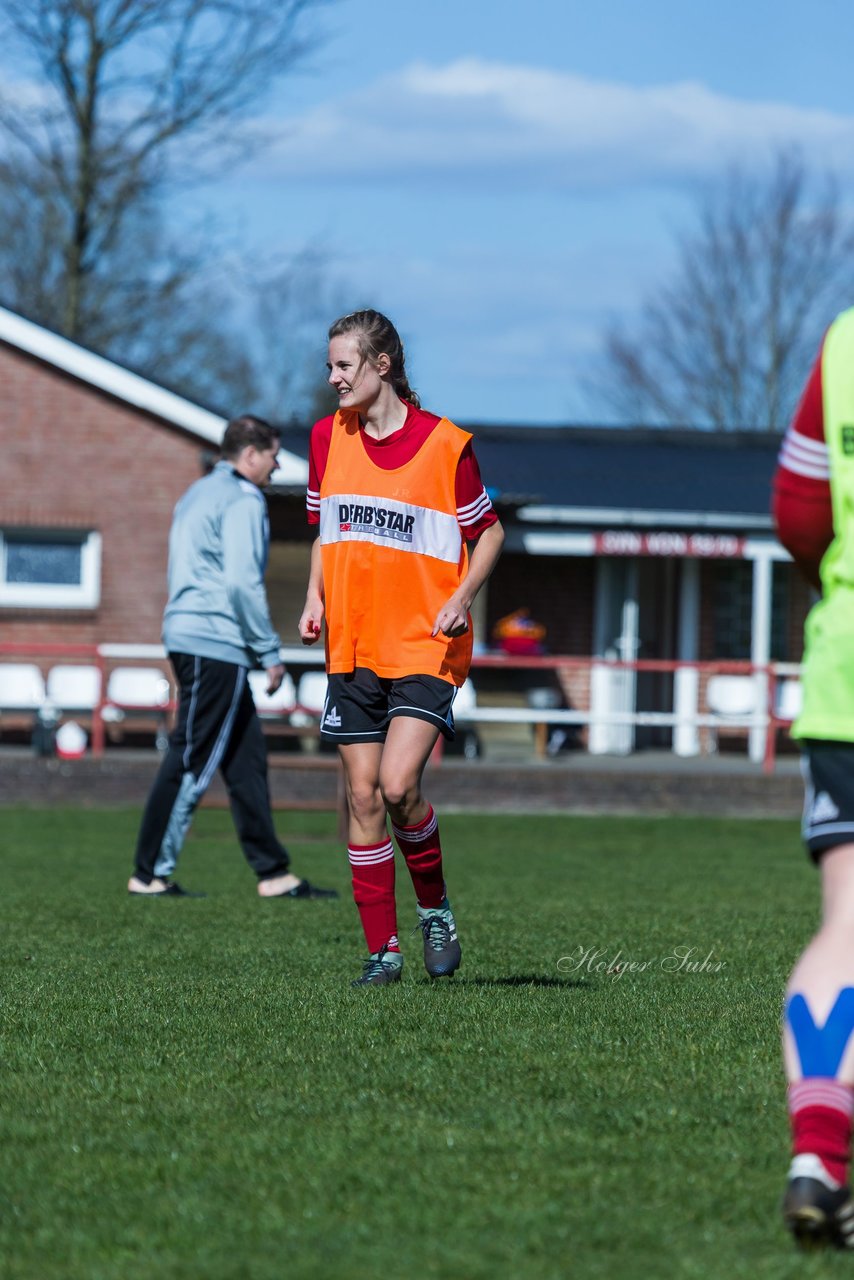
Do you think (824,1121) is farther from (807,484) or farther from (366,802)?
(366,802)

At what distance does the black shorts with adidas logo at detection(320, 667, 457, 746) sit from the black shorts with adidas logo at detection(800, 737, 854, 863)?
2.40m

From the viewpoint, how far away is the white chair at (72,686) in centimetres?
2088

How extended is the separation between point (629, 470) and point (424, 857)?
21.1 metres

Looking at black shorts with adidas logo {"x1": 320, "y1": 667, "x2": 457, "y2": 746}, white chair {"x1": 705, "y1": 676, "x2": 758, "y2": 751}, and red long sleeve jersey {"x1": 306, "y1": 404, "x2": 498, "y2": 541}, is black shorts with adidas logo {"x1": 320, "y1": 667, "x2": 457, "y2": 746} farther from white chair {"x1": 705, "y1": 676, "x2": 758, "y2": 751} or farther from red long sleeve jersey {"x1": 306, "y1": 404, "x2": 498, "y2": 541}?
white chair {"x1": 705, "y1": 676, "x2": 758, "y2": 751}

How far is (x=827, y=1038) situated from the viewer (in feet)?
10.7

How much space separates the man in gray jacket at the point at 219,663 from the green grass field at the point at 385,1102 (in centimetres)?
88

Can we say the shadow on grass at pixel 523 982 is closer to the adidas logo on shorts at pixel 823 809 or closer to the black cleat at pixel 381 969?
the black cleat at pixel 381 969

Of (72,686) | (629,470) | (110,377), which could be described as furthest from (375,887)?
(629,470)

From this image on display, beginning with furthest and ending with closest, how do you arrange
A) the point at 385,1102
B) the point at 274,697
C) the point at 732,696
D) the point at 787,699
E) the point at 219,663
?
the point at 787,699 < the point at 732,696 < the point at 274,697 < the point at 219,663 < the point at 385,1102

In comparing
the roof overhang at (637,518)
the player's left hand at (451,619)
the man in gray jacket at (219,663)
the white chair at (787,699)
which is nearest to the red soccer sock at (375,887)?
the player's left hand at (451,619)

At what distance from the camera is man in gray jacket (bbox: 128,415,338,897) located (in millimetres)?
8984

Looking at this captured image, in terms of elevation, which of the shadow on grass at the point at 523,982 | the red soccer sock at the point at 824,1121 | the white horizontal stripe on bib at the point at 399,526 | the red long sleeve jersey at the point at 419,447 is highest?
the red long sleeve jersey at the point at 419,447

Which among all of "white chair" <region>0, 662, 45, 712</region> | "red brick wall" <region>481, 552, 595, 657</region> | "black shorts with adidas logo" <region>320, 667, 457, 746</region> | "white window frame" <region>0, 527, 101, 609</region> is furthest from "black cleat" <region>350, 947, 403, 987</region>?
"red brick wall" <region>481, 552, 595, 657</region>

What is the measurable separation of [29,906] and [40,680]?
42.2 feet
